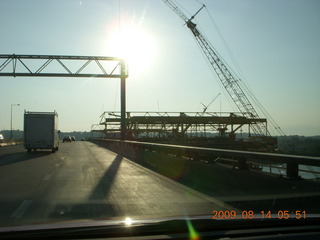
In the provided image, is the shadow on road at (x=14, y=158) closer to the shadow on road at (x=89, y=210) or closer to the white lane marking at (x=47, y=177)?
the white lane marking at (x=47, y=177)

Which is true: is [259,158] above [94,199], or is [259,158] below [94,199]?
above

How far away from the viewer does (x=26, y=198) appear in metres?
10.4

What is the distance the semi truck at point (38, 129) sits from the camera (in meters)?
34.5

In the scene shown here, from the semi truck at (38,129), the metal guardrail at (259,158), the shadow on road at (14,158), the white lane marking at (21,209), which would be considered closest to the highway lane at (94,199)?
the white lane marking at (21,209)

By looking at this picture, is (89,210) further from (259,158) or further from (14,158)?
(14,158)

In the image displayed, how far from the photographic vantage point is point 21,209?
8859 millimetres

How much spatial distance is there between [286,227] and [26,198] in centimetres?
784

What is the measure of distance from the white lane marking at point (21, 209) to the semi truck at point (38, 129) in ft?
84.1

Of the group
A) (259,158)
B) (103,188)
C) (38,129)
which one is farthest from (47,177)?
(38,129)

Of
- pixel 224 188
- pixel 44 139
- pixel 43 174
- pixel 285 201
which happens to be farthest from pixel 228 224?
pixel 44 139

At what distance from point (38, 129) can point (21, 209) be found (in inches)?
1061

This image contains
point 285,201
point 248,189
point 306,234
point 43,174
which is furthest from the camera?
point 43,174

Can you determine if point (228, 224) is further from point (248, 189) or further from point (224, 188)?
point (224, 188)

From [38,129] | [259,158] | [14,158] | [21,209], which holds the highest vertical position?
[38,129]
